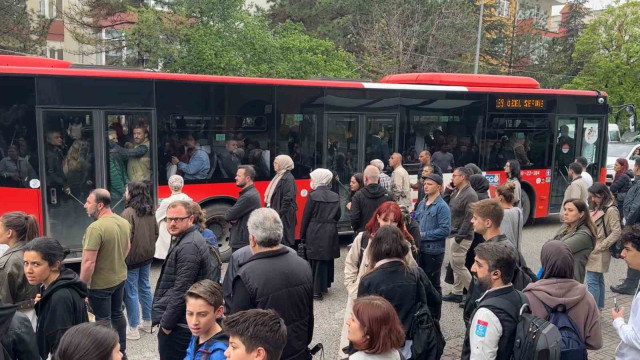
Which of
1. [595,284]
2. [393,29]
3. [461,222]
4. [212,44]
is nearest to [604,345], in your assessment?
[595,284]

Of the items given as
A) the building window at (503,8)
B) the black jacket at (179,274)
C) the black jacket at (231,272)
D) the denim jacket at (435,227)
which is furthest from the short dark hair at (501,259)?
the building window at (503,8)

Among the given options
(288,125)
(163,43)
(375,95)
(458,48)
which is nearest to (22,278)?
(288,125)

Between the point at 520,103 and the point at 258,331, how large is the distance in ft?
37.1

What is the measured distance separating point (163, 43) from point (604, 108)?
1328 centimetres

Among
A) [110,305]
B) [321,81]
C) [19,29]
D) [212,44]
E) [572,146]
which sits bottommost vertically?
[110,305]

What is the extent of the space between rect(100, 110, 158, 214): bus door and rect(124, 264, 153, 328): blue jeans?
7.37ft

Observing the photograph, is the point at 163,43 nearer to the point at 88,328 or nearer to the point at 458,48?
the point at 458,48

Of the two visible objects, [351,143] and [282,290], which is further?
[351,143]

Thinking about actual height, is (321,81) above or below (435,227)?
above

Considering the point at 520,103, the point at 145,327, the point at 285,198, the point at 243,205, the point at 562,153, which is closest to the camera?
the point at 145,327

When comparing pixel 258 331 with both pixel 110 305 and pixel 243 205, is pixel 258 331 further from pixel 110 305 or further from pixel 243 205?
pixel 243 205

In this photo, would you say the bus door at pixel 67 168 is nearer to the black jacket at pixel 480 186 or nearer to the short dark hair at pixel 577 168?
the black jacket at pixel 480 186

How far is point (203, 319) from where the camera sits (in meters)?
3.45

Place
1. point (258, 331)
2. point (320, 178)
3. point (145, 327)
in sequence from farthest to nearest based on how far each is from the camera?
point (320, 178)
point (145, 327)
point (258, 331)
